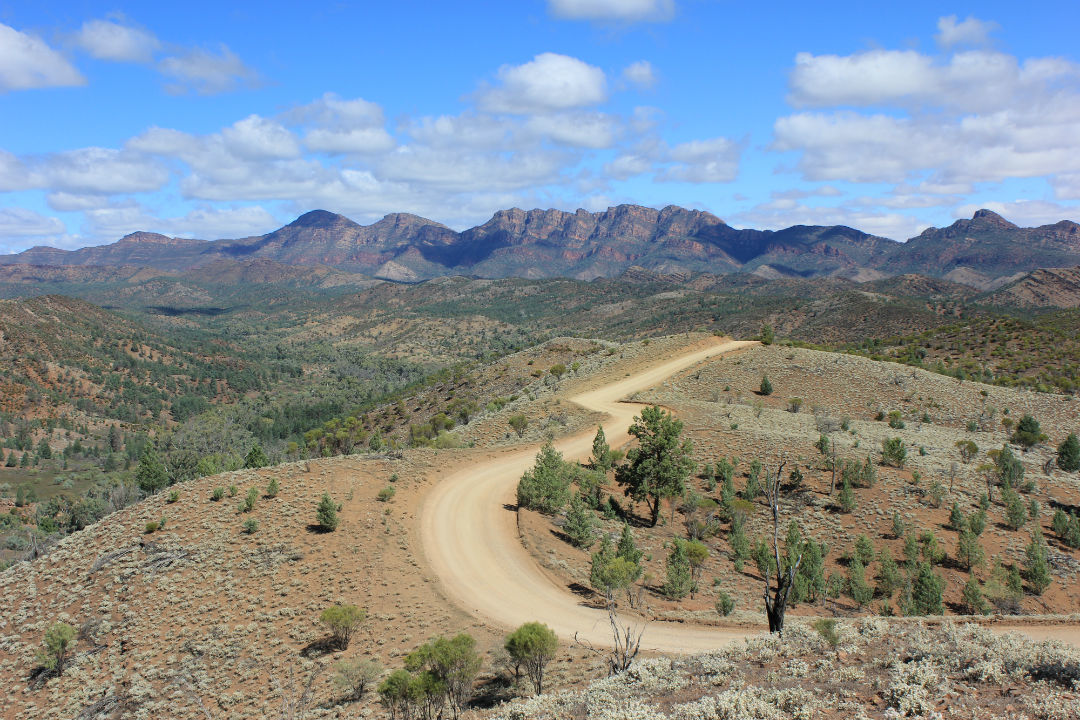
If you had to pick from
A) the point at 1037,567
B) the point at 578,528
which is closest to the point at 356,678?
the point at 578,528

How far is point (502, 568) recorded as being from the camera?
69.2 ft

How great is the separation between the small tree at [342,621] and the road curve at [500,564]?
3.24 meters

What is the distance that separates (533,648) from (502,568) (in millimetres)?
7667

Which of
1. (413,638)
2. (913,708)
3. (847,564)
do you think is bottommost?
(847,564)

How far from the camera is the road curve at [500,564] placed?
1697cm

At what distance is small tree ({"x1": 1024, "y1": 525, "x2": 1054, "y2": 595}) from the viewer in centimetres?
2342

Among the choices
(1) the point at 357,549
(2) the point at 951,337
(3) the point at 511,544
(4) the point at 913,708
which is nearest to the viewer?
(4) the point at 913,708

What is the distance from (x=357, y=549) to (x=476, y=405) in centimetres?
3875

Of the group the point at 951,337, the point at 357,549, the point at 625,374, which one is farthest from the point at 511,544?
the point at 951,337

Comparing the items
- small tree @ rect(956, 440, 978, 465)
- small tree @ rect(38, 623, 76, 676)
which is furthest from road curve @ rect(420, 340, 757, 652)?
small tree @ rect(956, 440, 978, 465)

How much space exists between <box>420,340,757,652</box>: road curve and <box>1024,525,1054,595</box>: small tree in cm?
1504

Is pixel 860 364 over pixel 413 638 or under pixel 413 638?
over

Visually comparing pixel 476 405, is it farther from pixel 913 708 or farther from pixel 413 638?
pixel 913 708

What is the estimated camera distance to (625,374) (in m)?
54.8
